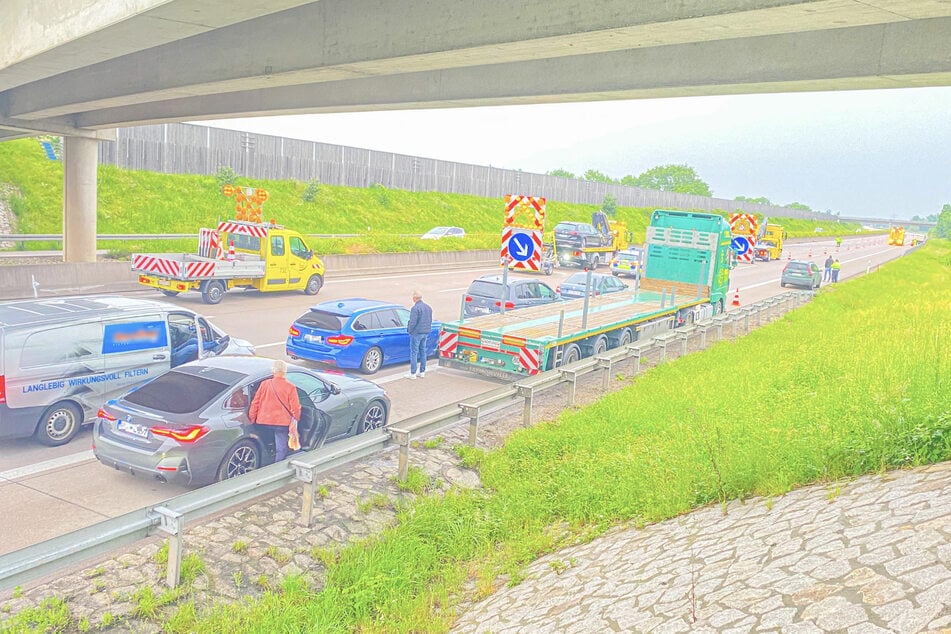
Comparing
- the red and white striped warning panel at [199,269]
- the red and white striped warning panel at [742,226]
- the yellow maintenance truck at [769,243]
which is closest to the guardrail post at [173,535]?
A: the red and white striped warning panel at [199,269]

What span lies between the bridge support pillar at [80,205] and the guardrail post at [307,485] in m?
22.4

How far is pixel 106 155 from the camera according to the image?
4466cm

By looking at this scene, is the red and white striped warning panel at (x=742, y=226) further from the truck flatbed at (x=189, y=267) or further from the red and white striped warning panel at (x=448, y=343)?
the truck flatbed at (x=189, y=267)

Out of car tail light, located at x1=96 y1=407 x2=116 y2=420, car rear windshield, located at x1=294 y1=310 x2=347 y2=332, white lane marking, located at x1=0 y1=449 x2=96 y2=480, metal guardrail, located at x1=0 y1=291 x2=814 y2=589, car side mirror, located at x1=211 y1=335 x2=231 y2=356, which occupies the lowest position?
white lane marking, located at x1=0 y1=449 x2=96 y2=480

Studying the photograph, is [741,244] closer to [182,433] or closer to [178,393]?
[178,393]

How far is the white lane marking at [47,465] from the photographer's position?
28.7 feet

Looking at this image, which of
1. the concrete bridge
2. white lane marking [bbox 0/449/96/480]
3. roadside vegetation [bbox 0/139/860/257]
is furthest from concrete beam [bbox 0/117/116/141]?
white lane marking [bbox 0/449/96/480]

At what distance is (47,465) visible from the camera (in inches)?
358

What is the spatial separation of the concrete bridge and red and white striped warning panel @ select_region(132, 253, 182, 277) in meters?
7.94

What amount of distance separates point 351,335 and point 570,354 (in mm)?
4281

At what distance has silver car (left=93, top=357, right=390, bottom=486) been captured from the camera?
8094 mm

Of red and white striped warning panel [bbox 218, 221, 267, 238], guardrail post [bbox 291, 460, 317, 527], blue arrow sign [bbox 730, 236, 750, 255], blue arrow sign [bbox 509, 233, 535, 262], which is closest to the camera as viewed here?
guardrail post [bbox 291, 460, 317, 527]

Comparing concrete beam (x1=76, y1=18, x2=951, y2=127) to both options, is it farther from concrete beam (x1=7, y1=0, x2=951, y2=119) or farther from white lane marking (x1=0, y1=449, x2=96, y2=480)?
white lane marking (x1=0, y1=449, x2=96, y2=480)

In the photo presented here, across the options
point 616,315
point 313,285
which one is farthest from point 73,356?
point 313,285
